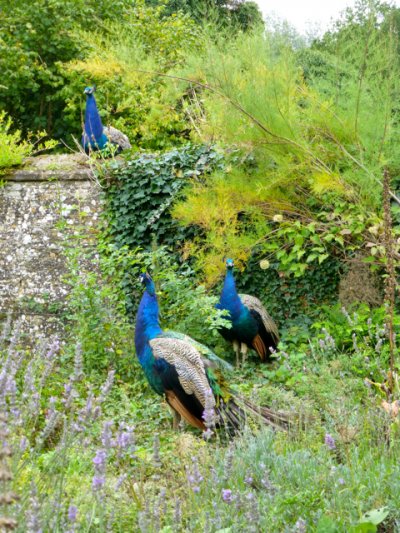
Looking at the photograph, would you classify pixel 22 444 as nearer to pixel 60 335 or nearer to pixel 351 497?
pixel 351 497

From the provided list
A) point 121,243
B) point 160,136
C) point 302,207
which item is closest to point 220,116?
point 302,207

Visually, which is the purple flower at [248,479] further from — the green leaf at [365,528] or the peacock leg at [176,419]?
the peacock leg at [176,419]

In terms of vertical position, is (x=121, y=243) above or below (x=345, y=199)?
below

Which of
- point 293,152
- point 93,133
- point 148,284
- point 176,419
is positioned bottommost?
point 176,419

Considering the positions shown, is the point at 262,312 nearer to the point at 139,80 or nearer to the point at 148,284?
the point at 148,284

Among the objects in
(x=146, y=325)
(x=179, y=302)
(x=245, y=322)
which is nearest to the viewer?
(x=146, y=325)

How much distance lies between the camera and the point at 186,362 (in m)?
4.67

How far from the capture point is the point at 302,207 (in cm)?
685

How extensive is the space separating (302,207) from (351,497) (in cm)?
411

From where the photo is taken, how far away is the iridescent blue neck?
4.96 meters

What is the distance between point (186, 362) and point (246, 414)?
50 cm

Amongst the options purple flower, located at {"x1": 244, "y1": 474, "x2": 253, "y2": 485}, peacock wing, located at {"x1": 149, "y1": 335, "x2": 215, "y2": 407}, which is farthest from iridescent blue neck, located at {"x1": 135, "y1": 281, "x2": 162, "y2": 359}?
purple flower, located at {"x1": 244, "y1": 474, "x2": 253, "y2": 485}

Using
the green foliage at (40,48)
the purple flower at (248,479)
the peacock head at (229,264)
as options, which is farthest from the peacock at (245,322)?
the green foliage at (40,48)

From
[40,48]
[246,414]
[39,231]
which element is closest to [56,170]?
[39,231]
